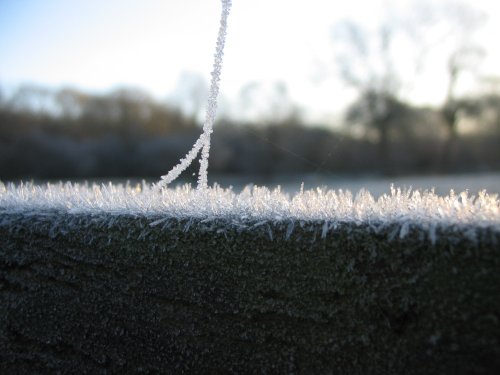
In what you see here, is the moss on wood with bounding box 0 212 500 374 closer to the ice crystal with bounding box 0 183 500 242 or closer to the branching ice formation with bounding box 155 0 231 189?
the ice crystal with bounding box 0 183 500 242

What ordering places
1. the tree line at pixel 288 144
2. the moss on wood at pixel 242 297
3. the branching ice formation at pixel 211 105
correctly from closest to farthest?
the moss on wood at pixel 242 297, the branching ice formation at pixel 211 105, the tree line at pixel 288 144

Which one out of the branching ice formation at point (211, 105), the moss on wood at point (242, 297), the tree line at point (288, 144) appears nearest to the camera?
the moss on wood at point (242, 297)

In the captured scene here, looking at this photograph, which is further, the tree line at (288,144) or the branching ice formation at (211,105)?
the tree line at (288,144)

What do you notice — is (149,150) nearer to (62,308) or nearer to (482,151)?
(482,151)

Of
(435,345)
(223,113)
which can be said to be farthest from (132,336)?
(223,113)

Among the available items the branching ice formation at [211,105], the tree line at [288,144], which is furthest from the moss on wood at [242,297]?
the tree line at [288,144]

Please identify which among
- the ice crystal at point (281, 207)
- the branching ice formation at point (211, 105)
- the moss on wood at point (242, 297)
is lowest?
the moss on wood at point (242, 297)

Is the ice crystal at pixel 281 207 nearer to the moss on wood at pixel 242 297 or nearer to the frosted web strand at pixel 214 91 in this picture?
the moss on wood at pixel 242 297

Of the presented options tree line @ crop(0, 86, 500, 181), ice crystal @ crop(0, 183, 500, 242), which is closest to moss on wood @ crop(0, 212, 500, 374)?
ice crystal @ crop(0, 183, 500, 242)
